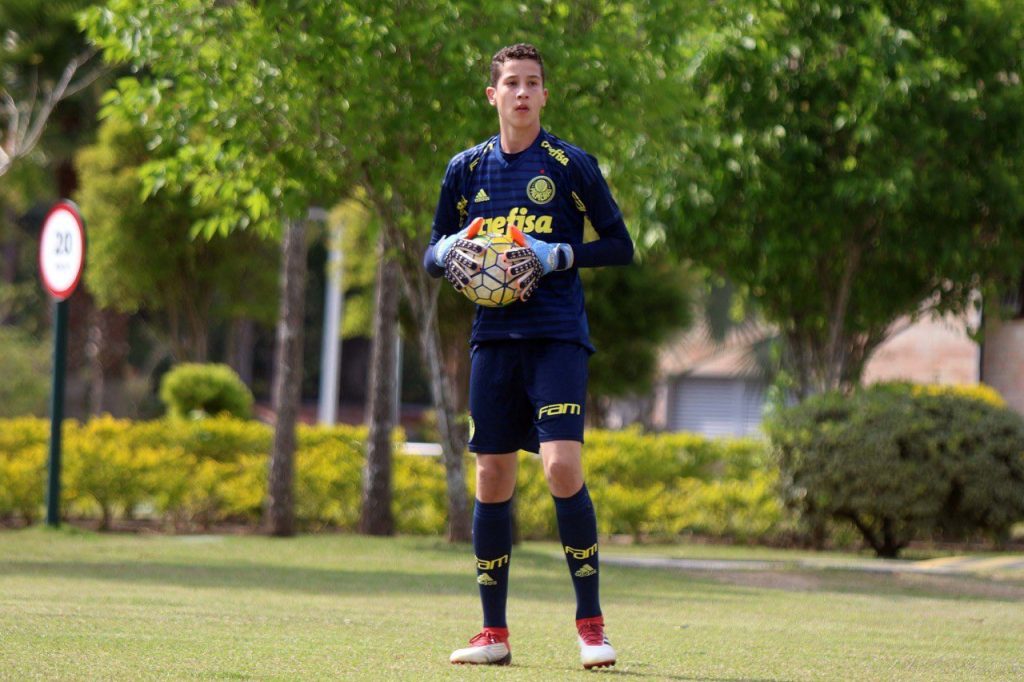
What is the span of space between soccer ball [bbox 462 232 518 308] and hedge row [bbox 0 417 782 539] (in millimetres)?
9034

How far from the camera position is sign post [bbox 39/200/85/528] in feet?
42.5

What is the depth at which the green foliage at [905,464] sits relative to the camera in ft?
43.8

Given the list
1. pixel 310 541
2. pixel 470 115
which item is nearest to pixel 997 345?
pixel 310 541

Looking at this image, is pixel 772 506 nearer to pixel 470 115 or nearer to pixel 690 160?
pixel 690 160

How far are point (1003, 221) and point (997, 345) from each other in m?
9.08

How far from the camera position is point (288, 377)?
14.7 m

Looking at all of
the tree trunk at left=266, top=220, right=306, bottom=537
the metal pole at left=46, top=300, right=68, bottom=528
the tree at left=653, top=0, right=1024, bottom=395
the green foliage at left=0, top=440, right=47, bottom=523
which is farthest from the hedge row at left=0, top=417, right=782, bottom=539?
the tree at left=653, top=0, right=1024, bottom=395

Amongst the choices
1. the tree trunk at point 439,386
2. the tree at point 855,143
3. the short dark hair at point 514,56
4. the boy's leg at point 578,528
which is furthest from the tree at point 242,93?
the boy's leg at point 578,528

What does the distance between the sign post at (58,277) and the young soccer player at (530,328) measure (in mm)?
7790

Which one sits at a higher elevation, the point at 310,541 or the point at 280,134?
the point at 280,134

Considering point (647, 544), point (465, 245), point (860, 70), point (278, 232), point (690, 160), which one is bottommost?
point (647, 544)

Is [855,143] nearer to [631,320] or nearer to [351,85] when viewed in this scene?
[351,85]

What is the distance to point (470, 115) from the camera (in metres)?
10.8

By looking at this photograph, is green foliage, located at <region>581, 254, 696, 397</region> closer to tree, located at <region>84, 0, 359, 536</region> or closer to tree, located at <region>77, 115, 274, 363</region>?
tree, located at <region>77, 115, 274, 363</region>
